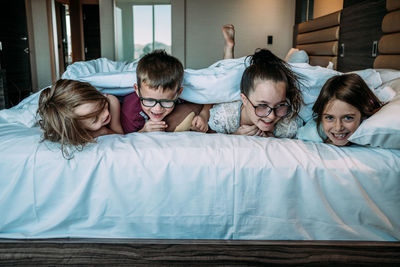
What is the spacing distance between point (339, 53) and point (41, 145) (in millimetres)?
2981

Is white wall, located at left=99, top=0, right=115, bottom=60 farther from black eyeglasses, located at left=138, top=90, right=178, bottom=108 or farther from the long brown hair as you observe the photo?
the long brown hair

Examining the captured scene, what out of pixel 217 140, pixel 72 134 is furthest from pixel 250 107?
pixel 72 134

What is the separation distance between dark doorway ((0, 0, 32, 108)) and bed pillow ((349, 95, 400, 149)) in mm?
4916

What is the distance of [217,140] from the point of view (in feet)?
3.70

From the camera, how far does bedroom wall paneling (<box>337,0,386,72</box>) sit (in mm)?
2467

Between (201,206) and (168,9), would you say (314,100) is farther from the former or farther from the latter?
(168,9)

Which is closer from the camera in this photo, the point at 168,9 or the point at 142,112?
the point at 142,112

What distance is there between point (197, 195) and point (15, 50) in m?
5.64

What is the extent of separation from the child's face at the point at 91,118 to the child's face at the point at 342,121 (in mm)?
834

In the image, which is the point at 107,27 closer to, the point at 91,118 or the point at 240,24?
the point at 240,24

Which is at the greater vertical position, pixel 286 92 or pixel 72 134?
pixel 286 92

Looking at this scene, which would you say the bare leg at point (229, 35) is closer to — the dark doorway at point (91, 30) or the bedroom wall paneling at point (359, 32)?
the bedroom wall paneling at point (359, 32)

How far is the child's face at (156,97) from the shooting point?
1295mm

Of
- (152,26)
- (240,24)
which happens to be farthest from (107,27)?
(240,24)
